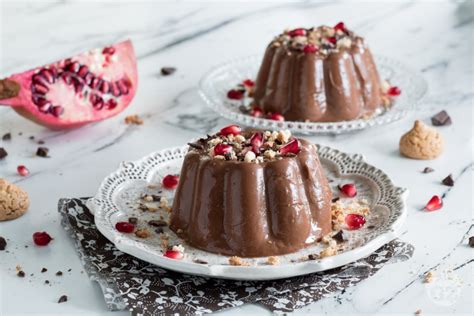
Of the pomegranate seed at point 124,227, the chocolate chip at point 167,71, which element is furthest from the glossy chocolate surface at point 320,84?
the pomegranate seed at point 124,227

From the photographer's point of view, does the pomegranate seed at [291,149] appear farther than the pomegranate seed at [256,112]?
No

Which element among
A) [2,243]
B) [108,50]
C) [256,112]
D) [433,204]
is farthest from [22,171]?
[433,204]

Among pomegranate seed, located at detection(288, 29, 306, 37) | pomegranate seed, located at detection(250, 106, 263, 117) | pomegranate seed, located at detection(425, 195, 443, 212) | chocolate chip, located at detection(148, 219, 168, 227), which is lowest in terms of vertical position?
pomegranate seed, located at detection(425, 195, 443, 212)

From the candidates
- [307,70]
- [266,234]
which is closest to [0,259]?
[266,234]

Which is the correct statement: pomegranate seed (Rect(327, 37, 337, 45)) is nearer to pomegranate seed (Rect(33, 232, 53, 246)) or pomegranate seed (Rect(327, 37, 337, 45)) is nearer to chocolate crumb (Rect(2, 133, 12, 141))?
chocolate crumb (Rect(2, 133, 12, 141))

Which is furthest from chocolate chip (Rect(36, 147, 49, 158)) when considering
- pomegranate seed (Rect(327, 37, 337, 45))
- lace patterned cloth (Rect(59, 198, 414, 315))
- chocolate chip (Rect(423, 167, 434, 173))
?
chocolate chip (Rect(423, 167, 434, 173))

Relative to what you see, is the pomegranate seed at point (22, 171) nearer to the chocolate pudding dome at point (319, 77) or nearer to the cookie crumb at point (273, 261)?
the chocolate pudding dome at point (319, 77)
